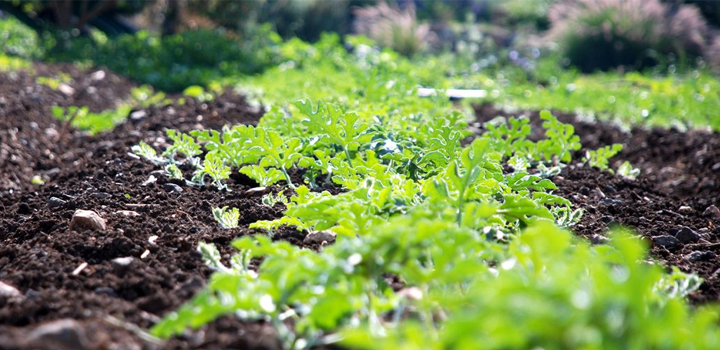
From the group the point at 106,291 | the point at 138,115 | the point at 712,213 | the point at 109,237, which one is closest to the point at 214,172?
the point at 109,237

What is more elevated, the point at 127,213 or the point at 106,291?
the point at 106,291

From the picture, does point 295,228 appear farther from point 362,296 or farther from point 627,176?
point 627,176

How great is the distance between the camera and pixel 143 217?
3049 millimetres

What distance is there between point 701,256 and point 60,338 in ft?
7.70

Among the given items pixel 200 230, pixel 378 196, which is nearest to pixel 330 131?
pixel 200 230

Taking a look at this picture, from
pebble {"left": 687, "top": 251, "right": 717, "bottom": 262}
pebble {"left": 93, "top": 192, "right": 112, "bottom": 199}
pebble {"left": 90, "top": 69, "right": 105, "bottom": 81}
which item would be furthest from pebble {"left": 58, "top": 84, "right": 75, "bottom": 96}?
pebble {"left": 687, "top": 251, "right": 717, "bottom": 262}

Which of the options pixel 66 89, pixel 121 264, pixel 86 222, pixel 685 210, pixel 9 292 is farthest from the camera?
pixel 66 89

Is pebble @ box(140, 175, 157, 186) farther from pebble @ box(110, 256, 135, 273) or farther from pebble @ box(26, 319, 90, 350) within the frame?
pebble @ box(26, 319, 90, 350)

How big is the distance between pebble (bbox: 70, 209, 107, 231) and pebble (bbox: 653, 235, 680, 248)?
7.15 feet

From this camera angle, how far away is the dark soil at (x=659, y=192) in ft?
9.78

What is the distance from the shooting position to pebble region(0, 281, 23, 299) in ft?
7.08

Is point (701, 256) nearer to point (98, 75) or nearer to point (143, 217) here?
point (143, 217)

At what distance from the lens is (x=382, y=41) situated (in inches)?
551

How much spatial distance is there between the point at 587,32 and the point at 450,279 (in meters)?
12.8
